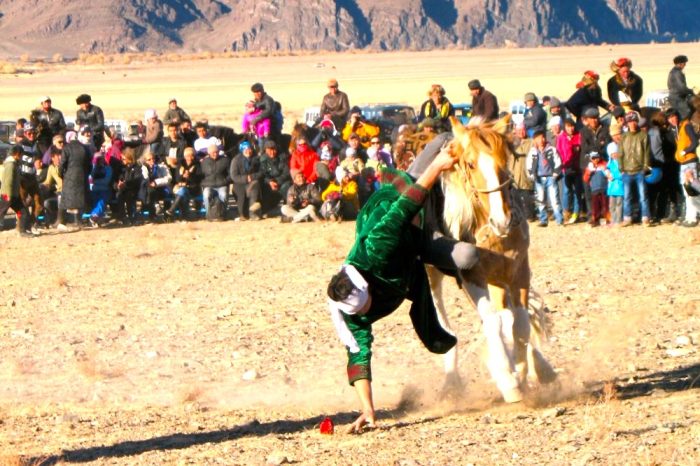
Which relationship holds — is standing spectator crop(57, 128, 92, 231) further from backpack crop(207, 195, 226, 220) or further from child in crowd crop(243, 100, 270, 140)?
child in crowd crop(243, 100, 270, 140)

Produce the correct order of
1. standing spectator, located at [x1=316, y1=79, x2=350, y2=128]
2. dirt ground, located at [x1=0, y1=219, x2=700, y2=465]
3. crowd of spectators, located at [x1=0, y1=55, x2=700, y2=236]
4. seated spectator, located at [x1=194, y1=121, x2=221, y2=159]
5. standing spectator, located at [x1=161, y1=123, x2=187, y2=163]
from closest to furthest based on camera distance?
dirt ground, located at [x1=0, y1=219, x2=700, y2=465] < crowd of spectators, located at [x1=0, y1=55, x2=700, y2=236] < standing spectator, located at [x1=161, y1=123, x2=187, y2=163] < seated spectator, located at [x1=194, y1=121, x2=221, y2=159] < standing spectator, located at [x1=316, y1=79, x2=350, y2=128]

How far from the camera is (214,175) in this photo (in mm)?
20906

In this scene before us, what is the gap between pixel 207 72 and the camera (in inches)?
3654

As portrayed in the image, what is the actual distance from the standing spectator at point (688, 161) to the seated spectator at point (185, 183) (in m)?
7.37

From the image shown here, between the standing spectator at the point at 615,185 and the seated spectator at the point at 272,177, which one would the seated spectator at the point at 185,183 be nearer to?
the seated spectator at the point at 272,177

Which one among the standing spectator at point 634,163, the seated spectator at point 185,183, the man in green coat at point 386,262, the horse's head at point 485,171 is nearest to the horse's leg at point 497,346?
the man in green coat at point 386,262

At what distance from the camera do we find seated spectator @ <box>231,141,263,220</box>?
2072 centimetres

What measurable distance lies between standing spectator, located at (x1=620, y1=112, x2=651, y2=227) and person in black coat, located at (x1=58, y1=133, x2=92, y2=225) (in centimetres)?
765

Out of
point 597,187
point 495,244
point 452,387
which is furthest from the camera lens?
point 597,187

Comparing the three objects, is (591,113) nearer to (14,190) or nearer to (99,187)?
(99,187)

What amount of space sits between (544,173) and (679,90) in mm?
3099

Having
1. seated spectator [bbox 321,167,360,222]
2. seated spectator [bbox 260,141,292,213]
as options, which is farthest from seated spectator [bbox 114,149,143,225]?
seated spectator [bbox 321,167,360,222]

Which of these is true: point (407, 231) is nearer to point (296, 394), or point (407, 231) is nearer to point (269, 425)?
point (269, 425)

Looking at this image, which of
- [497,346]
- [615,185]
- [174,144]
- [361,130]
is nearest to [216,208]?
[174,144]
